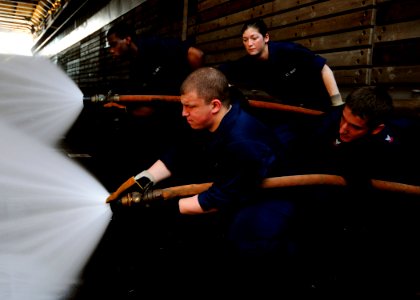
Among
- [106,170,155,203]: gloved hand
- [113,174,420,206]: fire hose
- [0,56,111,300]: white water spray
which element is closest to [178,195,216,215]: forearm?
[113,174,420,206]: fire hose

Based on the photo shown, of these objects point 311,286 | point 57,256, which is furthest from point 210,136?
point 57,256

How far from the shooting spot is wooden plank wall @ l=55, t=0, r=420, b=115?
417 cm

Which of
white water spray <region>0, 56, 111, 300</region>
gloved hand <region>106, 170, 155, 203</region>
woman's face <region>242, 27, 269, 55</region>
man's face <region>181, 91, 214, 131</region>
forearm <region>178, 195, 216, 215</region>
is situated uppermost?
woman's face <region>242, 27, 269, 55</region>

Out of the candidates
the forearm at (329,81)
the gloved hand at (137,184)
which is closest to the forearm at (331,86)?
the forearm at (329,81)

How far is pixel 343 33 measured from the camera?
4957 millimetres

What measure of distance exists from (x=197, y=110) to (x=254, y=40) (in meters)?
2.32

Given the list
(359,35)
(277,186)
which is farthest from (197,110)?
(359,35)

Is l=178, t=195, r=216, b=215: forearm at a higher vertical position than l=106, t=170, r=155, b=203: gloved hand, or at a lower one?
lower

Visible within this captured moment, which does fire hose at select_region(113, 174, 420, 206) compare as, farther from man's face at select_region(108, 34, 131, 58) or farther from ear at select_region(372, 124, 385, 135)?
man's face at select_region(108, 34, 131, 58)

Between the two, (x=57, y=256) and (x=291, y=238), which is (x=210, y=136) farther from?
(x=57, y=256)

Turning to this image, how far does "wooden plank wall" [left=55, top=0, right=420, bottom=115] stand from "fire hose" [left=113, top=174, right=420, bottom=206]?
1759 millimetres

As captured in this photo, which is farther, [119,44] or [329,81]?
[119,44]

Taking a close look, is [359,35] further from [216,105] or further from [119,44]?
[119,44]

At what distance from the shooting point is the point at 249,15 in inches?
264
